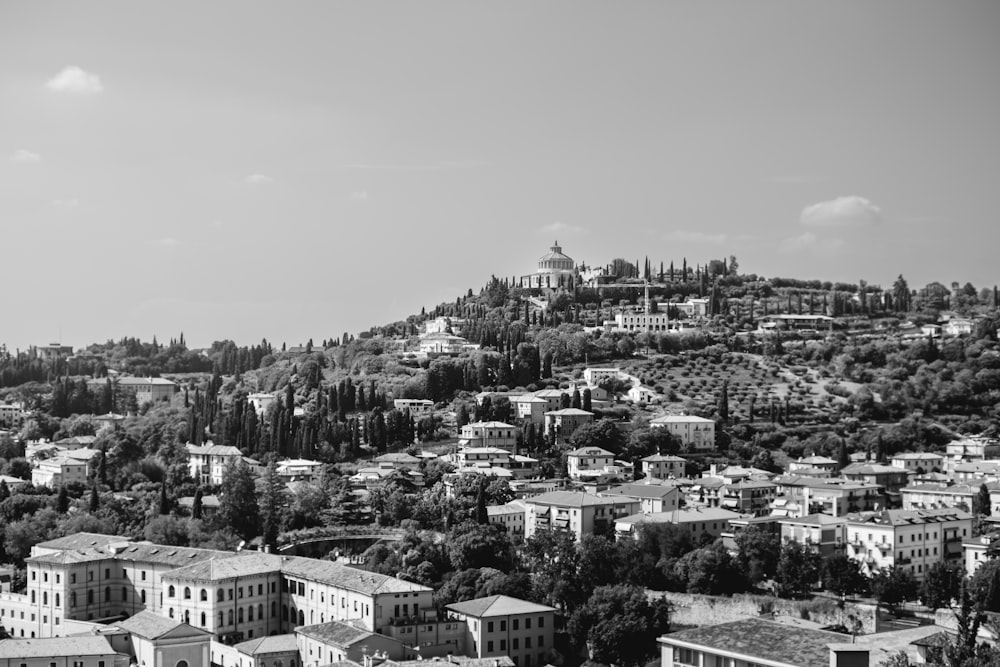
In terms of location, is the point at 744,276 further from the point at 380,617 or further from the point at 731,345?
the point at 380,617

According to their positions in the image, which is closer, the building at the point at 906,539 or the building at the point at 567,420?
→ the building at the point at 906,539

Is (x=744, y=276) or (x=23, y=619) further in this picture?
(x=744, y=276)

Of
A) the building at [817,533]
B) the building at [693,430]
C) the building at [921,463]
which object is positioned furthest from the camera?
the building at [693,430]

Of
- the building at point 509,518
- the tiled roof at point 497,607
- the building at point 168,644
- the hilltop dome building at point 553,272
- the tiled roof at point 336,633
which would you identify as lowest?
the building at point 168,644

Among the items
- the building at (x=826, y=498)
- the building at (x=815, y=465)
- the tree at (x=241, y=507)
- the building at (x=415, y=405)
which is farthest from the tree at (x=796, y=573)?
the building at (x=415, y=405)

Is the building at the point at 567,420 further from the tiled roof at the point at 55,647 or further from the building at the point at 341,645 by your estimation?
the tiled roof at the point at 55,647

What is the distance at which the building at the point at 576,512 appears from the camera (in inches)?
1633

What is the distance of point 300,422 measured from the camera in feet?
189

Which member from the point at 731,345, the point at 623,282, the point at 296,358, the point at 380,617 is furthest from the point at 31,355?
the point at 380,617

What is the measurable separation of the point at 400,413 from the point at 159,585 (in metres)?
21.3

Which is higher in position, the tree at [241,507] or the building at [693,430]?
the building at [693,430]

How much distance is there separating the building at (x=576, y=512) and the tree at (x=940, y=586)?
32.1 ft

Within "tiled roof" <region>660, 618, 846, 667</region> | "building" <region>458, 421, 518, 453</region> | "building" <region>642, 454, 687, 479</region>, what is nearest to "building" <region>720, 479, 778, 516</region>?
"building" <region>642, 454, 687, 479</region>

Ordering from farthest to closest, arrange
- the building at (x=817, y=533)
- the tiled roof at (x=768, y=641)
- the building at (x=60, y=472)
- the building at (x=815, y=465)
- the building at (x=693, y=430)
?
the building at (x=693, y=430), the building at (x=60, y=472), the building at (x=815, y=465), the building at (x=817, y=533), the tiled roof at (x=768, y=641)
